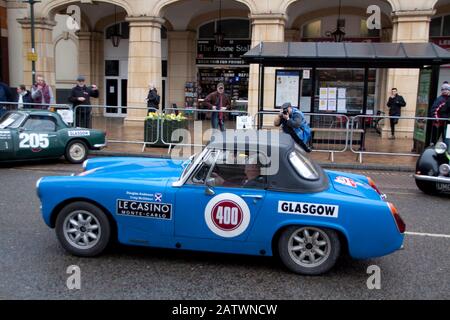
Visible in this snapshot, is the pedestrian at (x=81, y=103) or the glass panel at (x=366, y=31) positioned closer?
the pedestrian at (x=81, y=103)

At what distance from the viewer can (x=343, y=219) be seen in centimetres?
425

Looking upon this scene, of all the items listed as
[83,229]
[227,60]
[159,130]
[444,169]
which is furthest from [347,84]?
[227,60]

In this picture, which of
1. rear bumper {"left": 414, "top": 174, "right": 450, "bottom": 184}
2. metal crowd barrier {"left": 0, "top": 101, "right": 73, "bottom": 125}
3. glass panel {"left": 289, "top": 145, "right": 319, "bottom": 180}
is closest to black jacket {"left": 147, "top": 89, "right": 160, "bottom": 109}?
metal crowd barrier {"left": 0, "top": 101, "right": 73, "bottom": 125}

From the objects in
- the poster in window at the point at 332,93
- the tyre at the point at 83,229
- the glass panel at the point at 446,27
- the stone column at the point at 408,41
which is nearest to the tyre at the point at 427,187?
the poster in window at the point at 332,93

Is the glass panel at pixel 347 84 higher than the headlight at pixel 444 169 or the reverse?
higher

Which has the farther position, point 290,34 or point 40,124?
point 290,34

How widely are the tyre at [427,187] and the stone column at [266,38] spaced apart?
9.75 metres

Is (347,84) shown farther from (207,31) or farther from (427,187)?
(207,31)

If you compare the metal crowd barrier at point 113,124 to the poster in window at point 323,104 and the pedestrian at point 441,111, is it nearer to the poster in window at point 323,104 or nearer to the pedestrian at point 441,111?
the poster in window at point 323,104

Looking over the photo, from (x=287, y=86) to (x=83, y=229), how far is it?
32.3 ft

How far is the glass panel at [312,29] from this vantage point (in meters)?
22.4

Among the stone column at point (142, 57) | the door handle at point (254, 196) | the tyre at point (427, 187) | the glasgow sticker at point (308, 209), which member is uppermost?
the stone column at point (142, 57)

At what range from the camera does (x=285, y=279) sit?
14.2 feet
